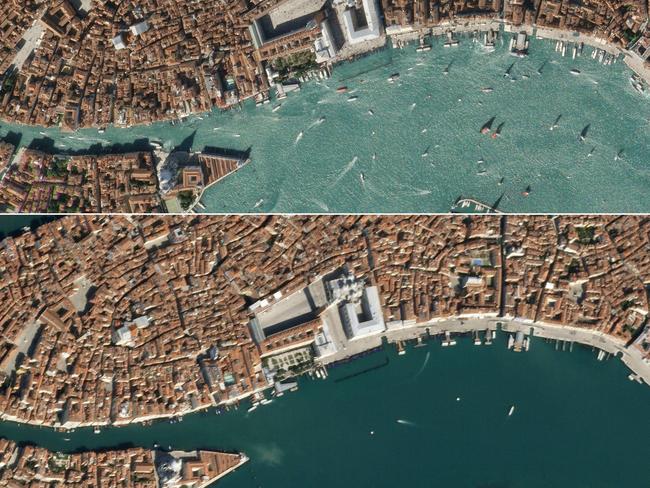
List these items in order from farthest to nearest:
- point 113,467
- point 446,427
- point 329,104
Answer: point 113,467, point 446,427, point 329,104

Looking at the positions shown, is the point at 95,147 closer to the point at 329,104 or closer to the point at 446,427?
the point at 329,104

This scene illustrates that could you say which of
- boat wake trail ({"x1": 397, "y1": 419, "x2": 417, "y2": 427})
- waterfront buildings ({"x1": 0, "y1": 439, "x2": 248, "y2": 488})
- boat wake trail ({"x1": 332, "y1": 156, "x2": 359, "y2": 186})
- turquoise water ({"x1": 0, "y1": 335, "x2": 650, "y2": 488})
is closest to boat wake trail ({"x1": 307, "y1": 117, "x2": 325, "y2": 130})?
boat wake trail ({"x1": 332, "y1": 156, "x2": 359, "y2": 186})

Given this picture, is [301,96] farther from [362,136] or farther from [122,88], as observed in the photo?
[122,88]

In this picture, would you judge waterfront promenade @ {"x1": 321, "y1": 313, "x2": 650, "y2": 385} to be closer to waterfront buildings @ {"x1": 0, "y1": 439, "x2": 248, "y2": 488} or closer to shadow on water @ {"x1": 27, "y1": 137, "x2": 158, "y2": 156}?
waterfront buildings @ {"x1": 0, "y1": 439, "x2": 248, "y2": 488}

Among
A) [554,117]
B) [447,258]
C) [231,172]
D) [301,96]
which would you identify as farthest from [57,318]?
[554,117]

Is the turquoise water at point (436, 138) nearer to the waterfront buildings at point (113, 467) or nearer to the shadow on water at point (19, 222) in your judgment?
the shadow on water at point (19, 222)

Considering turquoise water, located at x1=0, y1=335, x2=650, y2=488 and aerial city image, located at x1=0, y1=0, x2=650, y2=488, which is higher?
aerial city image, located at x1=0, y1=0, x2=650, y2=488

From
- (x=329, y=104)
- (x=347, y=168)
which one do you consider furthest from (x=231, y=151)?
(x=347, y=168)
